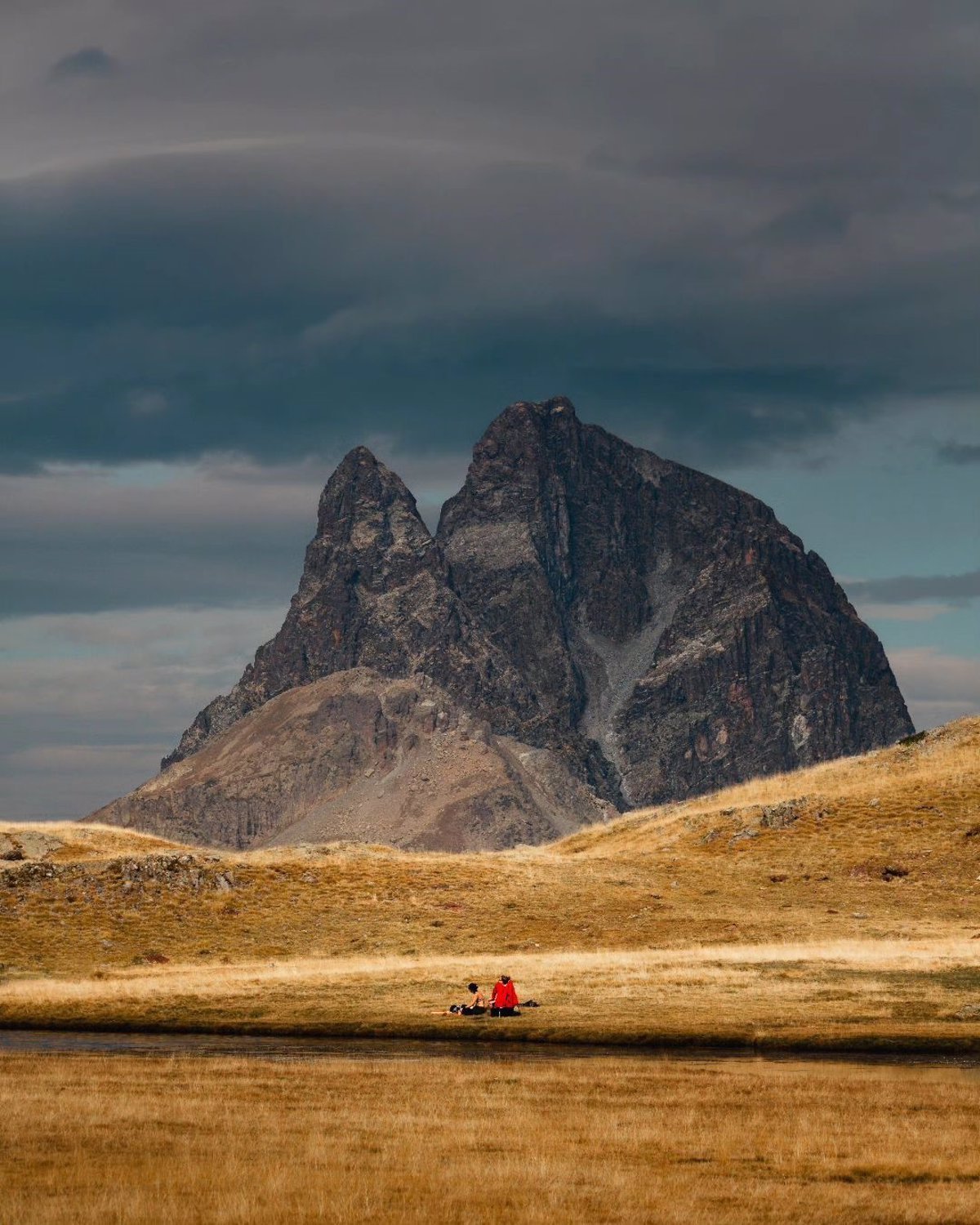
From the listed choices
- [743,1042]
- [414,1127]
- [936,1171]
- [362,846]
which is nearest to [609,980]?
[743,1042]

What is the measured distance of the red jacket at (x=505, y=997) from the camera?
162ft

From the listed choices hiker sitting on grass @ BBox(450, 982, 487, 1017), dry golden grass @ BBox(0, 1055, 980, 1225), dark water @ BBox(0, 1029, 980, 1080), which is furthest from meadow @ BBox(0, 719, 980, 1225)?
hiker sitting on grass @ BBox(450, 982, 487, 1017)

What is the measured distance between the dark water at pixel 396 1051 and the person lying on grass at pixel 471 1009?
2.40m

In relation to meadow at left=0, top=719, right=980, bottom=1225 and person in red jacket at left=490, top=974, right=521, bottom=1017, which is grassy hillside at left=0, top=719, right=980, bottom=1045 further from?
person in red jacket at left=490, top=974, right=521, bottom=1017

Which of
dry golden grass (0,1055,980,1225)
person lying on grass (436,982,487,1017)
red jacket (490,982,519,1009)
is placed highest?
red jacket (490,982,519,1009)

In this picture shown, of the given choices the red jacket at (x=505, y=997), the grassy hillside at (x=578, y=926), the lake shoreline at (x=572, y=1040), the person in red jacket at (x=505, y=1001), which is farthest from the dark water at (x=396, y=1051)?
the red jacket at (x=505, y=997)

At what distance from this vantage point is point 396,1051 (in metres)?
44.2

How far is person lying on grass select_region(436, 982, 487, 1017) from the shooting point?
49656 mm

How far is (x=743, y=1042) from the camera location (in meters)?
44.5

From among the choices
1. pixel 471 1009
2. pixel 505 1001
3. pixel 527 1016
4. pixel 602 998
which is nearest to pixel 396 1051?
pixel 471 1009

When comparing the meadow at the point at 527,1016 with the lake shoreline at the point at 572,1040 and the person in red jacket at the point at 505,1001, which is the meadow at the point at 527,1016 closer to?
the lake shoreline at the point at 572,1040

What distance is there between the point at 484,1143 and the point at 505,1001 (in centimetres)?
2213

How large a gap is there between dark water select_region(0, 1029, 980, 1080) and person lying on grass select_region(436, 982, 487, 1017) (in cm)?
240

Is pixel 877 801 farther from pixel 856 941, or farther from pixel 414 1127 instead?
pixel 414 1127
